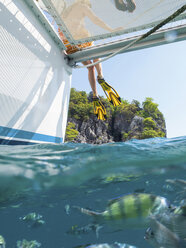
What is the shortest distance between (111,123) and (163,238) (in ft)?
130

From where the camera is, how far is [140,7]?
4.18 meters

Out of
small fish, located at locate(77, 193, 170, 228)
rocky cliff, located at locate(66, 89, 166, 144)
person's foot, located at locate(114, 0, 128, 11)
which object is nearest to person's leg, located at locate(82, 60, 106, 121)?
person's foot, located at locate(114, 0, 128, 11)

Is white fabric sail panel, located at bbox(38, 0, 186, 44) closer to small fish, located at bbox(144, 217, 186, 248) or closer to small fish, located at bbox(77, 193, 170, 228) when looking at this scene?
small fish, located at bbox(77, 193, 170, 228)

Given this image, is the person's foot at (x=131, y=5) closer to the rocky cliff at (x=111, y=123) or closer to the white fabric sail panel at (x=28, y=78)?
the white fabric sail panel at (x=28, y=78)

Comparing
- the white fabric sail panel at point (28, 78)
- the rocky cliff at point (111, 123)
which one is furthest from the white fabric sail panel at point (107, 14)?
the rocky cliff at point (111, 123)

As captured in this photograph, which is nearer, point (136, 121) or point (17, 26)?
point (17, 26)

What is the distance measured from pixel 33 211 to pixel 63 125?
3705mm

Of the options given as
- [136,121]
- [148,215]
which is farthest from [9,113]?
[136,121]

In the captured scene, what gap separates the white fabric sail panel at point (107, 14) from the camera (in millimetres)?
4125

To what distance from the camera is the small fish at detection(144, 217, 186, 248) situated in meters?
2.08

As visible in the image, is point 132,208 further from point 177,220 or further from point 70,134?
point 70,134

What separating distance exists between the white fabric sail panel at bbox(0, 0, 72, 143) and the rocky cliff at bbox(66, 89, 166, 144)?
24.8 metres

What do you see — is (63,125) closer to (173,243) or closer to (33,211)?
(33,211)

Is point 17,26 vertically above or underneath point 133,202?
above
